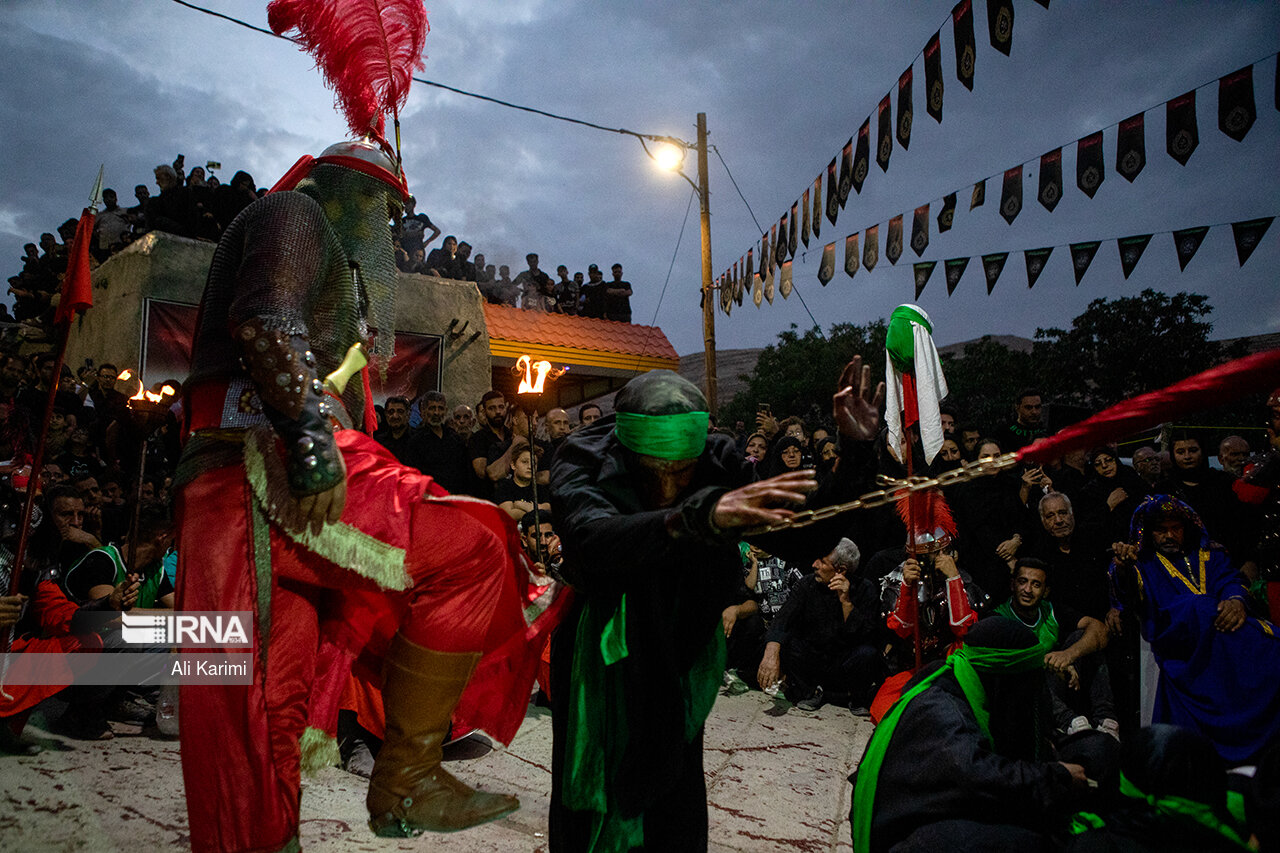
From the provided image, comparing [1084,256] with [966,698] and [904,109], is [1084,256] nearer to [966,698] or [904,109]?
[904,109]

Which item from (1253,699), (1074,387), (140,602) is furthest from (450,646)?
(1074,387)

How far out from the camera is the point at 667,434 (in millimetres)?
2141

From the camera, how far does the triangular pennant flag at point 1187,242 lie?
26.7ft

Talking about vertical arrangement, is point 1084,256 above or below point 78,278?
above

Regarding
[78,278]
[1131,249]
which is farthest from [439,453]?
[1131,249]

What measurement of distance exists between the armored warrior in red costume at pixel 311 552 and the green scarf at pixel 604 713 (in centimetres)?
23

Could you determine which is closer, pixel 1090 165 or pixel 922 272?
pixel 1090 165

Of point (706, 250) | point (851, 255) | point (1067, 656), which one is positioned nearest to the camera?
point (1067, 656)

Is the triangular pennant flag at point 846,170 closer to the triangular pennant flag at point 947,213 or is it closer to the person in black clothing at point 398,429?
the triangular pennant flag at point 947,213

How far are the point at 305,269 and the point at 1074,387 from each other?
3210 cm

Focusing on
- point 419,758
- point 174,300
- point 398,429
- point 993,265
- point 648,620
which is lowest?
point 419,758

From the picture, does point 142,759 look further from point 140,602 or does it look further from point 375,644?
point 375,644

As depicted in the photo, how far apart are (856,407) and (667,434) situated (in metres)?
0.55

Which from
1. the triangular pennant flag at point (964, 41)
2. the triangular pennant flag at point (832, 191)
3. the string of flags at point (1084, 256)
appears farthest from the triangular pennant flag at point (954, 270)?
the triangular pennant flag at point (964, 41)
